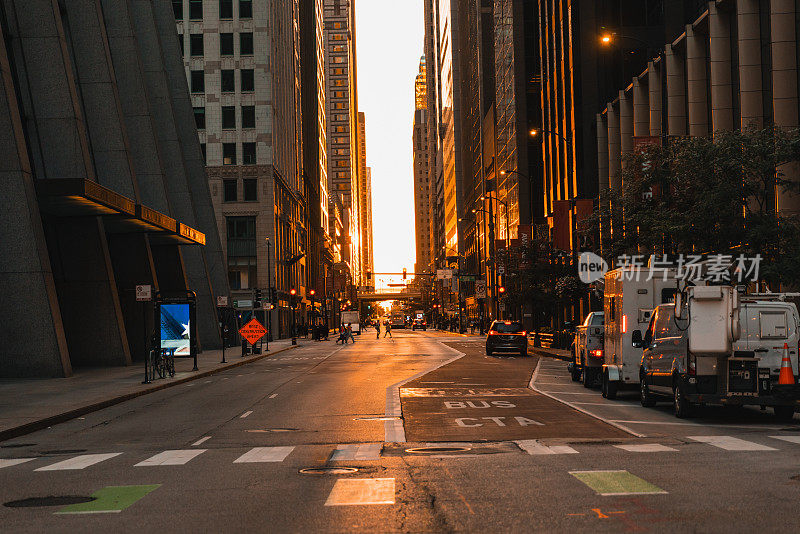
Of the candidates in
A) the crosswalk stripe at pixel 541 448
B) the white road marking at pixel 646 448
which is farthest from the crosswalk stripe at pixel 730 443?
the crosswalk stripe at pixel 541 448

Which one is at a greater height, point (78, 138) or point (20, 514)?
point (78, 138)

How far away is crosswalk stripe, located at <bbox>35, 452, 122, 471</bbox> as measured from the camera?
12289 millimetres

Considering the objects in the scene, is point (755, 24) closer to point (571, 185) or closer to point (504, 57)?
point (571, 185)

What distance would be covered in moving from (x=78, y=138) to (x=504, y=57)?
7121 centimetres

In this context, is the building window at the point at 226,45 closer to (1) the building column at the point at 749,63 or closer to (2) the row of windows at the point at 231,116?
(2) the row of windows at the point at 231,116

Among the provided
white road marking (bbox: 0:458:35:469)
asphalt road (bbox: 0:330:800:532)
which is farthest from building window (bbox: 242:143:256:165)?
white road marking (bbox: 0:458:35:469)

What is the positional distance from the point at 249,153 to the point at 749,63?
58.7 meters

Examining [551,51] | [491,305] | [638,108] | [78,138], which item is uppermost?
[551,51]

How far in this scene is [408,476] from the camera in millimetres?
10633

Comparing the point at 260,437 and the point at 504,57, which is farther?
the point at 504,57

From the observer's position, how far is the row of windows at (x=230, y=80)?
291 feet

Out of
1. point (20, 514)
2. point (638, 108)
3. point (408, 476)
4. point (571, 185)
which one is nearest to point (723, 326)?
point (408, 476)

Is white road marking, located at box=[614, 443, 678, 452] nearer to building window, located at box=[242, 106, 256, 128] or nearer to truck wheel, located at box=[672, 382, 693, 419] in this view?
truck wheel, located at box=[672, 382, 693, 419]

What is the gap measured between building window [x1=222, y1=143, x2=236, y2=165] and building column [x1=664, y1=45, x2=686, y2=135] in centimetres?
5059
